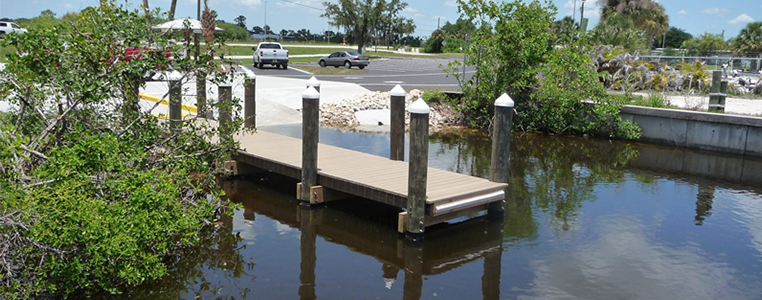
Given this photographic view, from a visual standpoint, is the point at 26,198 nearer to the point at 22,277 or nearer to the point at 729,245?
the point at 22,277

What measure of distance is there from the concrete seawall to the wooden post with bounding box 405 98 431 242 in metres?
10.9

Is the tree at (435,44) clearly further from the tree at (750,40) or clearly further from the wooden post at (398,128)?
the wooden post at (398,128)

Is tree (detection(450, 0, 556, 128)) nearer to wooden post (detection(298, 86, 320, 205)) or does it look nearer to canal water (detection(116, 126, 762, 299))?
canal water (detection(116, 126, 762, 299))

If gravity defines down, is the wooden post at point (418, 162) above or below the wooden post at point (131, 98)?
below

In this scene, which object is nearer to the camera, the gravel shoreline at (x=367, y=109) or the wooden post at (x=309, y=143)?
the wooden post at (x=309, y=143)

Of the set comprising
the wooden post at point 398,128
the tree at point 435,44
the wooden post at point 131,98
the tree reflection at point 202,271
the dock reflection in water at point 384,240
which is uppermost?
the tree at point 435,44

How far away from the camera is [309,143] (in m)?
10.3

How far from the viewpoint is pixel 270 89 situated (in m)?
24.9

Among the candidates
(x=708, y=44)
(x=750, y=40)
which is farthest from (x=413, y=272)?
(x=708, y=44)

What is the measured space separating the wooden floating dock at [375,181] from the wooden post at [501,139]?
17 cm

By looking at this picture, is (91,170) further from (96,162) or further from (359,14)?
(359,14)

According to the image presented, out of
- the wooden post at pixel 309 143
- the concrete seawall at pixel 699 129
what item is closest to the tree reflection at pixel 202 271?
the wooden post at pixel 309 143

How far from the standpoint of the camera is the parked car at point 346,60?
45206 mm

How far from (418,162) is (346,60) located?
37.6 m
